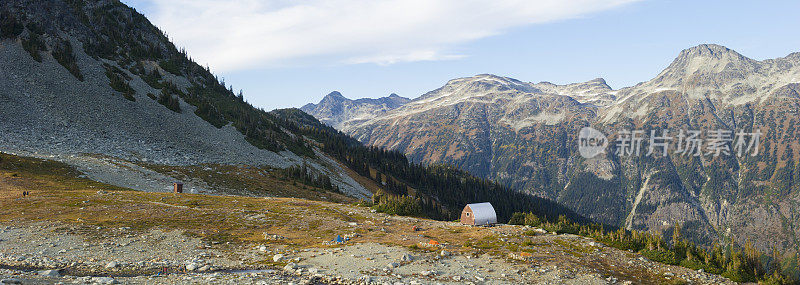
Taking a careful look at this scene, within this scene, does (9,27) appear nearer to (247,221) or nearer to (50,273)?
(247,221)

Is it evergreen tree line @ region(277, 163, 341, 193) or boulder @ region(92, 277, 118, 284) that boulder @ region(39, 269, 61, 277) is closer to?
boulder @ region(92, 277, 118, 284)

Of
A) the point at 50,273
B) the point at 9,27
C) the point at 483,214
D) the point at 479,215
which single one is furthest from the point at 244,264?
the point at 9,27

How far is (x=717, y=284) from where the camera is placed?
25156 millimetres

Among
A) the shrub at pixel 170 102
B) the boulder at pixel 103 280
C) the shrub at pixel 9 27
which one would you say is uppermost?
the shrub at pixel 9 27

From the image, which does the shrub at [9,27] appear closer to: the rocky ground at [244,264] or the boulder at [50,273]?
the rocky ground at [244,264]

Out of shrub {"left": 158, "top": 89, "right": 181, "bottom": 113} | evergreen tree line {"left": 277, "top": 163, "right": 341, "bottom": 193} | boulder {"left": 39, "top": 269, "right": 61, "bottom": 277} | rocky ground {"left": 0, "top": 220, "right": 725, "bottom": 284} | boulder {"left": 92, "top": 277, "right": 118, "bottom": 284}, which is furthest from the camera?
shrub {"left": 158, "top": 89, "right": 181, "bottom": 113}

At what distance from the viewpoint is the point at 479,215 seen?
156 feet

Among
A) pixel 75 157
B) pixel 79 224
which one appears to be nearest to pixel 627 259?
pixel 79 224

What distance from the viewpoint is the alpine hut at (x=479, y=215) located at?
47.2 m

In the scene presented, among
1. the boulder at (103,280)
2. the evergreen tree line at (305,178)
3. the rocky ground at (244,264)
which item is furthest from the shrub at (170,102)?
the boulder at (103,280)

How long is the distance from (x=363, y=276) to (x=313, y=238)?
13360mm

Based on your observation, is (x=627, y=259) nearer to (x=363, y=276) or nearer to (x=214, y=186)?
(x=363, y=276)

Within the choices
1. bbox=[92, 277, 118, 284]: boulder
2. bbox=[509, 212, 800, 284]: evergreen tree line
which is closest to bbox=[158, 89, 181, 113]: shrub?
bbox=[92, 277, 118, 284]: boulder

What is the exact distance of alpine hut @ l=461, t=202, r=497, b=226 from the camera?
155 feet
